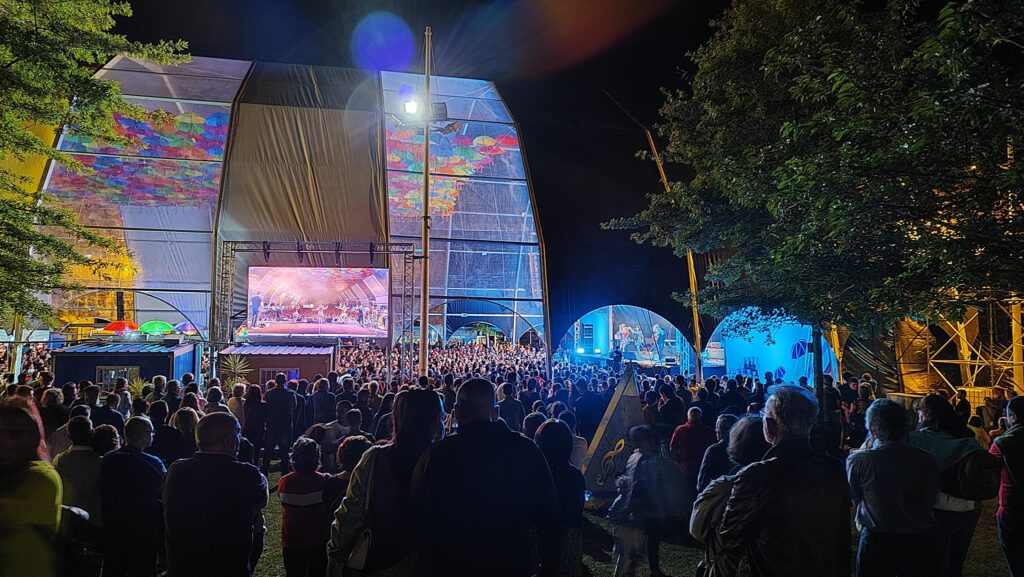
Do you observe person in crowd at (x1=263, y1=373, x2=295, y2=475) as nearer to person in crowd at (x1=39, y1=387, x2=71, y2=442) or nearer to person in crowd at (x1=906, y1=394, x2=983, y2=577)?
person in crowd at (x1=39, y1=387, x2=71, y2=442)

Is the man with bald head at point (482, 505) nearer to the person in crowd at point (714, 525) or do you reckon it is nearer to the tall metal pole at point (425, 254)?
the person in crowd at point (714, 525)

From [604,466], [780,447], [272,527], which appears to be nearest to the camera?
[780,447]

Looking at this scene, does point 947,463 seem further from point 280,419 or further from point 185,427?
point 280,419

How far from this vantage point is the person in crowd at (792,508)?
265 centimetres

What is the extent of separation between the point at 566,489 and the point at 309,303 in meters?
17.2

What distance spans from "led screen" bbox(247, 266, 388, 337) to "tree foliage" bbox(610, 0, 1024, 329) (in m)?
12.4

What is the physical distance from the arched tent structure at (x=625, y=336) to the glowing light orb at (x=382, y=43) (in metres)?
15.1

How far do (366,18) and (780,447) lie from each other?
23.6 metres

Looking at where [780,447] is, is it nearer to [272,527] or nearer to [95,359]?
[272,527]

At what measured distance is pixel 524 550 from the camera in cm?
274

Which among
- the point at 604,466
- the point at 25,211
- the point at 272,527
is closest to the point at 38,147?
the point at 25,211

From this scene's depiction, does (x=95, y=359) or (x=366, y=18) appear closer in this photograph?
(x=95, y=359)

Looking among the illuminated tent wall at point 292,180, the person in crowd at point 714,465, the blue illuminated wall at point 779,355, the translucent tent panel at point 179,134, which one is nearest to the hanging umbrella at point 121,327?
the illuminated tent wall at point 292,180

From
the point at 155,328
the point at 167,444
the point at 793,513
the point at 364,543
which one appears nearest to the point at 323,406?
the point at 167,444
